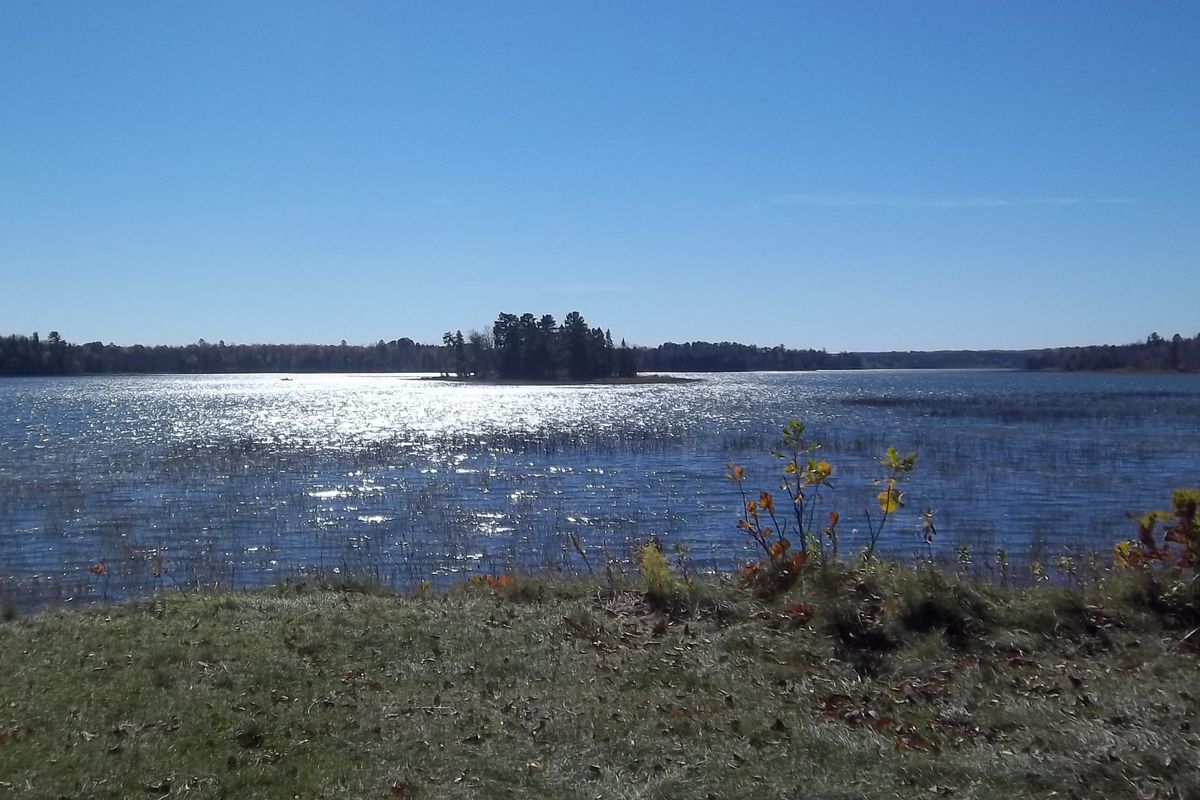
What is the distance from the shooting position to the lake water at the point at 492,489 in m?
19.4

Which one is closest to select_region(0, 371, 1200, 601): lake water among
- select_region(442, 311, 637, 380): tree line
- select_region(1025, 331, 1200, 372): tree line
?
select_region(442, 311, 637, 380): tree line

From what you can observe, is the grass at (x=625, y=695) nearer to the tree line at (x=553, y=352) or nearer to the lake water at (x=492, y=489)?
the lake water at (x=492, y=489)

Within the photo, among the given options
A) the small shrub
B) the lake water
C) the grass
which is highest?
the small shrub

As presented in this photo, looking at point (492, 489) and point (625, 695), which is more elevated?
point (625, 695)

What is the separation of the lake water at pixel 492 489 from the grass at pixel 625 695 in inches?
209

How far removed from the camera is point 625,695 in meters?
7.74

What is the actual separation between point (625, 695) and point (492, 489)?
2283cm

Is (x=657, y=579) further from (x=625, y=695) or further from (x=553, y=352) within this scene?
(x=553, y=352)

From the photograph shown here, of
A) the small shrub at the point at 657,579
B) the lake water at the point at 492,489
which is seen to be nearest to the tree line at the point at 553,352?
the lake water at the point at 492,489

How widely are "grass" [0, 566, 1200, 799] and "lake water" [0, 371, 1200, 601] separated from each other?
17.4ft

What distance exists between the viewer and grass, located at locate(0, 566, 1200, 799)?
19.6 feet

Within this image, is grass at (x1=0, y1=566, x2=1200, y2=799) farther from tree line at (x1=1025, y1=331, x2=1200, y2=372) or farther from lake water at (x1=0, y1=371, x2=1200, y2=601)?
tree line at (x1=1025, y1=331, x2=1200, y2=372)

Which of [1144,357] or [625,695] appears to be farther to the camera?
[1144,357]

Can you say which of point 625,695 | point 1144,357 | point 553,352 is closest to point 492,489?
point 625,695
